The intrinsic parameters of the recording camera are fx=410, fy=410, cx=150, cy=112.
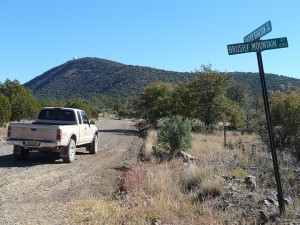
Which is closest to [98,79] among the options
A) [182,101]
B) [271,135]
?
[182,101]

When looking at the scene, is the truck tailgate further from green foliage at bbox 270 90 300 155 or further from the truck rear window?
green foliage at bbox 270 90 300 155

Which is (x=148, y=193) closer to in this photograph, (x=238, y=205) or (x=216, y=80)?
(x=238, y=205)

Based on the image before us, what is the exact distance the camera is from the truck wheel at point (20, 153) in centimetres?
1432

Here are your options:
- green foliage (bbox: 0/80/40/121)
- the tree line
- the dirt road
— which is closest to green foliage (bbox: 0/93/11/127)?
the tree line

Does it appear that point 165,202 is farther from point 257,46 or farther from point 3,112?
point 3,112

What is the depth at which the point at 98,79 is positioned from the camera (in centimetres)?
15412

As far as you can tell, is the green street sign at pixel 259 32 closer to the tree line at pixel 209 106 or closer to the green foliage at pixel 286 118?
the green foliage at pixel 286 118

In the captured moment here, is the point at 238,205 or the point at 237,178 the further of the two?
the point at 237,178

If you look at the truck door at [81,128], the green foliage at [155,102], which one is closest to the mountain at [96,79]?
the green foliage at [155,102]

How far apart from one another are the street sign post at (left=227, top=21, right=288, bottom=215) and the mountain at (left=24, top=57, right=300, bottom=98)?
10673cm

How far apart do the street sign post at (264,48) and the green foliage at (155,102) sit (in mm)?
33616

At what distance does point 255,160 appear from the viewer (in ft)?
44.5

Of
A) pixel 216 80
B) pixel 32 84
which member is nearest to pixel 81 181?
pixel 216 80

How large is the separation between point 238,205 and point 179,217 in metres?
1.17
